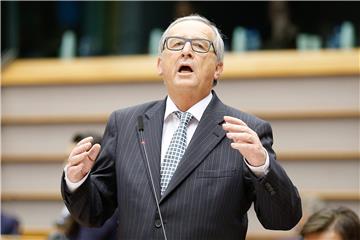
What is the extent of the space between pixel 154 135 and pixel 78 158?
291 mm

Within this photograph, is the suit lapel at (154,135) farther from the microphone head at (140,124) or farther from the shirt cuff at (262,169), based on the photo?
the shirt cuff at (262,169)

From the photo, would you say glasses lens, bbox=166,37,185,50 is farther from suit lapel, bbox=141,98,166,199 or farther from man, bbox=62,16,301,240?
suit lapel, bbox=141,98,166,199

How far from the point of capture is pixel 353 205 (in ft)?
20.1

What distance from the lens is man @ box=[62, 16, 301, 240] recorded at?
2445mm

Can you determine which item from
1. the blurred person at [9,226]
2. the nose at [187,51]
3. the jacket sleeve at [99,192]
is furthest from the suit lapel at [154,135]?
the blurred person at [9,226]

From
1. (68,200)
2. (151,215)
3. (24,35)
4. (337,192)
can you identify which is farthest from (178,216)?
(24,35)

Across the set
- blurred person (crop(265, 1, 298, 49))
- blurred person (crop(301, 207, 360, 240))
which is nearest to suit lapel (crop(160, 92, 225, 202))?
blurred person (crop(301, 207, 360, 240))

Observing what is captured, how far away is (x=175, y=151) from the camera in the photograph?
8.57 ft

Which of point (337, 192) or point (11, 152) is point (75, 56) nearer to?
point (11, 152)

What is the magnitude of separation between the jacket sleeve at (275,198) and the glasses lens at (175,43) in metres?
0.45

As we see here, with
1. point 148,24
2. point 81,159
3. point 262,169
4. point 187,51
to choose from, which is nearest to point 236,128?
point 262,169

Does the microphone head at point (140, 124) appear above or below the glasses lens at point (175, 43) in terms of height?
below

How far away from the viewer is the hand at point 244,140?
7.65 ft

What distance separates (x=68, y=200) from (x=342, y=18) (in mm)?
4570
